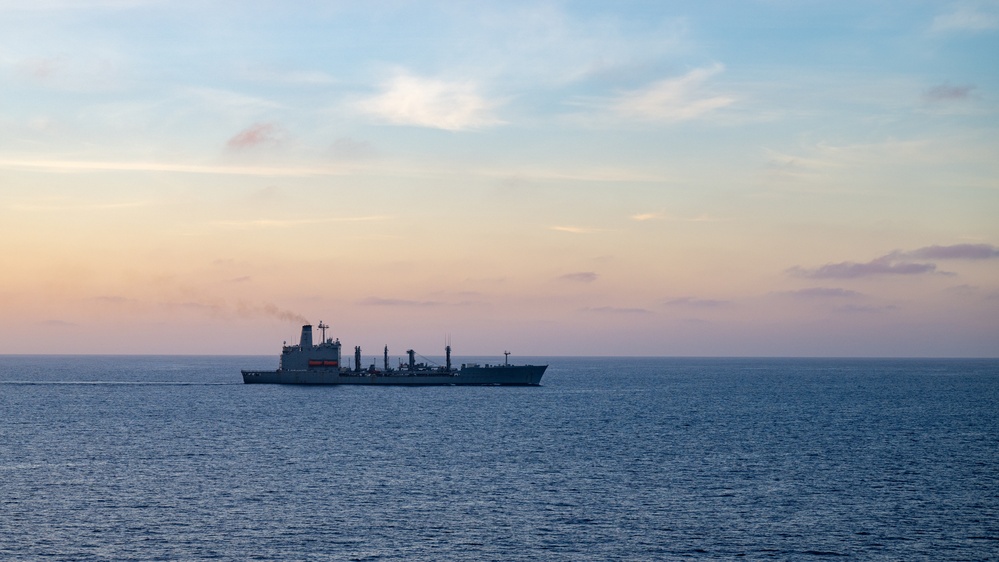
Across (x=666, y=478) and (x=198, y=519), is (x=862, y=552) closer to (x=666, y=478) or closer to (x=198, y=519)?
(x=666, y=478)

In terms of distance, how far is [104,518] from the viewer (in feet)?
190

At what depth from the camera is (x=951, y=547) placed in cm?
A: 5306

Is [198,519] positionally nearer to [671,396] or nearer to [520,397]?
[520,397]

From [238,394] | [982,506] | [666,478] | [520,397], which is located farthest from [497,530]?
[238,394]

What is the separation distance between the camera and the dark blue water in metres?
52.8

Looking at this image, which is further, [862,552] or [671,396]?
[671,396]

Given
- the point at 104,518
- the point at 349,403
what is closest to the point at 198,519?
the point at 104,518

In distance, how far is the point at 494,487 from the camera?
69.6 metres

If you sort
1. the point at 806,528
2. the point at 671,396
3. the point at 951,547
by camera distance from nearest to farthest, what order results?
the point at 951,547, the point at 806,528, the point at 671,396

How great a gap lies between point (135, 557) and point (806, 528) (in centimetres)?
3811

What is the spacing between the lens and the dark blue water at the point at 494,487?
173 feet

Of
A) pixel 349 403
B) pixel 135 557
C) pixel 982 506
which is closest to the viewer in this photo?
pixel 135 557

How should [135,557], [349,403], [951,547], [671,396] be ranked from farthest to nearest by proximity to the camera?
[671,396] < [349,403] < [951,547] < [135,557]

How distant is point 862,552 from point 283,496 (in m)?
37.2
